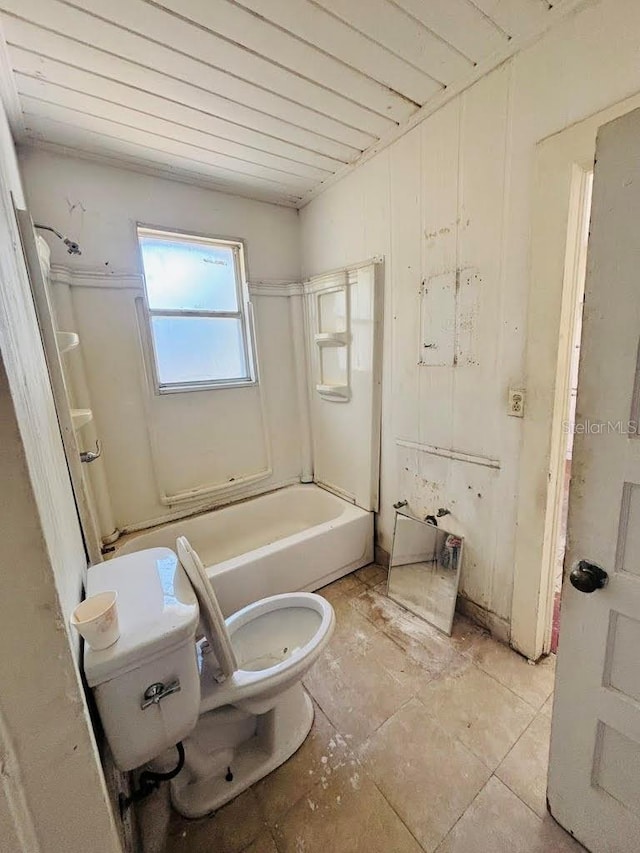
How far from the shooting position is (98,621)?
2.42 feet

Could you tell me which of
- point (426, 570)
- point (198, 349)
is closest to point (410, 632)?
point (426, 570)

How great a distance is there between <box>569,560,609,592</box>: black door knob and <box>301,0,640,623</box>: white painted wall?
2.27 feet

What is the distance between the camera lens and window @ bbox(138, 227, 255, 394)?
6.78ft

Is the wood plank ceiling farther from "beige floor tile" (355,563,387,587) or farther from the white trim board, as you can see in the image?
"beige floor tile" (355,563,387,587)

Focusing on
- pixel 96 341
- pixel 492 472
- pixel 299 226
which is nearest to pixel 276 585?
pixel 492 472

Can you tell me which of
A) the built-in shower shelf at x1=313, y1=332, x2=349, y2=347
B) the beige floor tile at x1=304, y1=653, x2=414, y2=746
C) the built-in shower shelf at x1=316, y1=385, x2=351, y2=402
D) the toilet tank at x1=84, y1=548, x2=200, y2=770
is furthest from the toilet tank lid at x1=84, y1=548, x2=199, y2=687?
the built-in shower shelf at x1=313, y1=332, x2=349, y2=347

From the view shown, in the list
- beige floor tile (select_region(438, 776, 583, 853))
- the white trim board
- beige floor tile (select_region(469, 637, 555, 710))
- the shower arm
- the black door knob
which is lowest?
beige floor tile (select_region(469, 637, 555, 710))

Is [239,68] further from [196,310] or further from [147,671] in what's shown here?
Answer: [147,671]

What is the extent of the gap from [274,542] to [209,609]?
1216 mm

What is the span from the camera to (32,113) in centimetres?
141

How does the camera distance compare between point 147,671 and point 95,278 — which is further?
point 95,278

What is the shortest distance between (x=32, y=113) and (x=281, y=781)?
2670mm

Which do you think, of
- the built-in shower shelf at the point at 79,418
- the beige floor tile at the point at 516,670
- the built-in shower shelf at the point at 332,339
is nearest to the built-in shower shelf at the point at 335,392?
the built-in shower shelf at the point at 332,339

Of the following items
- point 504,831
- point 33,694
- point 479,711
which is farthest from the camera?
point 479,711
